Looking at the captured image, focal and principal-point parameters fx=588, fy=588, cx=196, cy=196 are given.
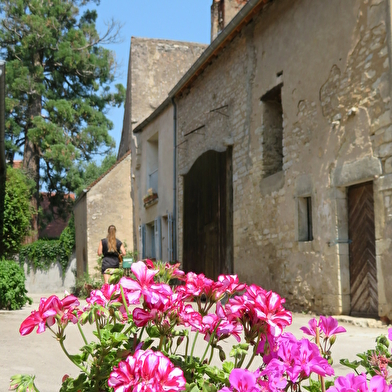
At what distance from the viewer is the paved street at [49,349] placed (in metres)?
4.26

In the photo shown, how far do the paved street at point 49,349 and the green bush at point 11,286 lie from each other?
1.35 m

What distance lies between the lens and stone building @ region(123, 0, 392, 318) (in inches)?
279

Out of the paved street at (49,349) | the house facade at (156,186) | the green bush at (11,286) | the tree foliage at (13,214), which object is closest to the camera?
the paved street at (49,349)

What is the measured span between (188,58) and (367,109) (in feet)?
44.7

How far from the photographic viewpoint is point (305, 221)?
865 centimetres

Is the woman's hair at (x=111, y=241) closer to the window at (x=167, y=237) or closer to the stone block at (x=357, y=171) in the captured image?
the stone block at (x=357, y=171)

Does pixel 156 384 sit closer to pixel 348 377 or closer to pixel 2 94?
pixel 348 377

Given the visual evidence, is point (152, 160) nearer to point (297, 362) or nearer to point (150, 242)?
point (150, 242)

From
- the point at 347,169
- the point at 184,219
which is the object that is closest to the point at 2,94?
the point at 184,219

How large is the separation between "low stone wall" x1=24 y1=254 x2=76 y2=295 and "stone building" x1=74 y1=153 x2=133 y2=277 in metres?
2.02

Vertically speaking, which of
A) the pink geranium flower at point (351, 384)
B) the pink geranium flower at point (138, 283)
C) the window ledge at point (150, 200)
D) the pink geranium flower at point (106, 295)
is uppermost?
the window ledge at point (150, 200)

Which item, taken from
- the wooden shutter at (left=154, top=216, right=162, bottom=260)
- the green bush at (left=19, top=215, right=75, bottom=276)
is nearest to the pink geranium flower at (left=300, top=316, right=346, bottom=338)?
the wooden shutter at (left=154, top=216, right=162, bottom=260)

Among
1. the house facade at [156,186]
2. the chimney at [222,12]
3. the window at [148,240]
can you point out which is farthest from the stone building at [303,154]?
the chimney at [222,12]

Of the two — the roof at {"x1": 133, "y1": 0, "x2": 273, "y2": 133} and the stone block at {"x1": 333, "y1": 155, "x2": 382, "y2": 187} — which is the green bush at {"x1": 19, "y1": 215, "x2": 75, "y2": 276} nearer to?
the roof at {"x1": 133, "y1": 0, "x2": 273, "y2": 133}
